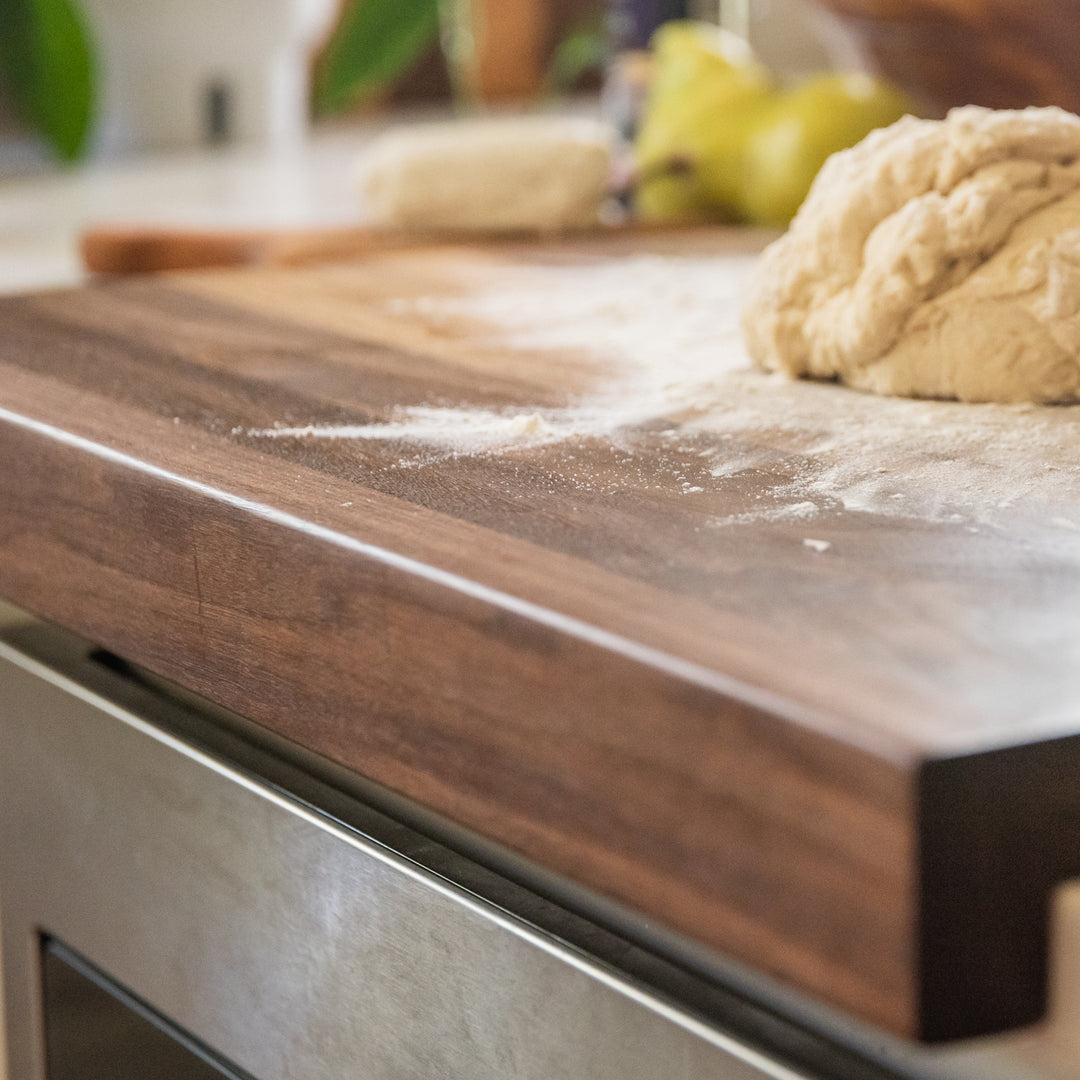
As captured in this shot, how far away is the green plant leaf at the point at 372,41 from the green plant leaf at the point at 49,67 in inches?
18.7

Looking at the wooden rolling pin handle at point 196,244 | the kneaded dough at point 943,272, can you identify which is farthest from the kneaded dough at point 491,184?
the kneaded dough at point 943,272

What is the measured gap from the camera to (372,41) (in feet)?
8.19

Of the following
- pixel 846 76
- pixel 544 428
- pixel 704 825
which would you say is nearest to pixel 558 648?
pixel 704 825

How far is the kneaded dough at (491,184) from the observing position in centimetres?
106

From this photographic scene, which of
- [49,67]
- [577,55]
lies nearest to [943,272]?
[49,67]

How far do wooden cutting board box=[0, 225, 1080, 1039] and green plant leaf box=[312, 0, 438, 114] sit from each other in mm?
1951

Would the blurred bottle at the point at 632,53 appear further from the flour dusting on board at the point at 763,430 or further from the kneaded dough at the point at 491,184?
the flour dusting on board at the point at 763,430

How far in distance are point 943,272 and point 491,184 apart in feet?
1.90

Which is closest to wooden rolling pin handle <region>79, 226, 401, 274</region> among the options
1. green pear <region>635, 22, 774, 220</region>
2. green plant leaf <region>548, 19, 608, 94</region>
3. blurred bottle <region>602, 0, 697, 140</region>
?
green pear <region>635, 22, 774, 220</region>

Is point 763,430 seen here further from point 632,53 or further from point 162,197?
point 162,197

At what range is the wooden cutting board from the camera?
0.89ft

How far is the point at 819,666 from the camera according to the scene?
0.29m

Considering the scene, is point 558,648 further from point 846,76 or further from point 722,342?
point 846,76

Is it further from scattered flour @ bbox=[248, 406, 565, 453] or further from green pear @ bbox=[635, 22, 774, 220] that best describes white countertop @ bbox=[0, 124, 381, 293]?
scattered flour @ bbox=[248, 406, 565, 453]
